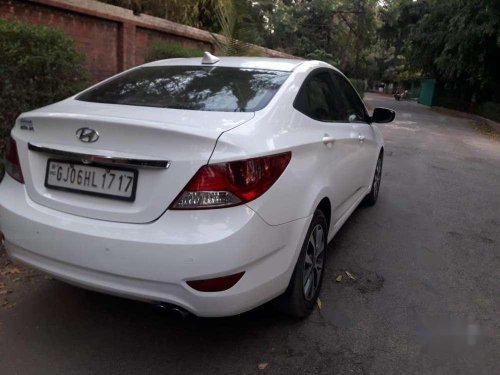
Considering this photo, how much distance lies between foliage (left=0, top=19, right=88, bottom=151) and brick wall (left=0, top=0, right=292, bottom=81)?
1.24 m

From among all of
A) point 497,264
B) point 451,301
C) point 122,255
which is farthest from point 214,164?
point 497,264

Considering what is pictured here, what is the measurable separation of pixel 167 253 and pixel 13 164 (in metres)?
1.20

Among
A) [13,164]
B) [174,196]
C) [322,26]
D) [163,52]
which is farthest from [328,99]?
[322,26]

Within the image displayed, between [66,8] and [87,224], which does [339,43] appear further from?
[87,224]

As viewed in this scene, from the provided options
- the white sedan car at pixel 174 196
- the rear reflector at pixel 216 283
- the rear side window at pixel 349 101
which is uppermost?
the rear side window at pixel 349 101

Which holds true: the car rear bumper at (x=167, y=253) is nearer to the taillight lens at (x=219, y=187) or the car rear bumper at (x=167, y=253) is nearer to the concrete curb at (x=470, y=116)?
the taillight lens at (x=219, y=187)

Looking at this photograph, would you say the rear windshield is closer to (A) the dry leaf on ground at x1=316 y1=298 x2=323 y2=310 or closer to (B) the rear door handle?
(B) the rear door handle

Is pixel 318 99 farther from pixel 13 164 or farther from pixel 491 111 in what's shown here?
pixel 491 111

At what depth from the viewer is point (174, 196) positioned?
7.65 ft

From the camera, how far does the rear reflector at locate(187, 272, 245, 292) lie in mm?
2324

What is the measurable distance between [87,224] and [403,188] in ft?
18.3

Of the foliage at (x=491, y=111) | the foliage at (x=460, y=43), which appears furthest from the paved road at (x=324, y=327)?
the foliage at (x=491, y=111)

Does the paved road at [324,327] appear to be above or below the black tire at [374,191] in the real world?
below

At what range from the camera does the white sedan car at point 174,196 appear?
7.62 ft
